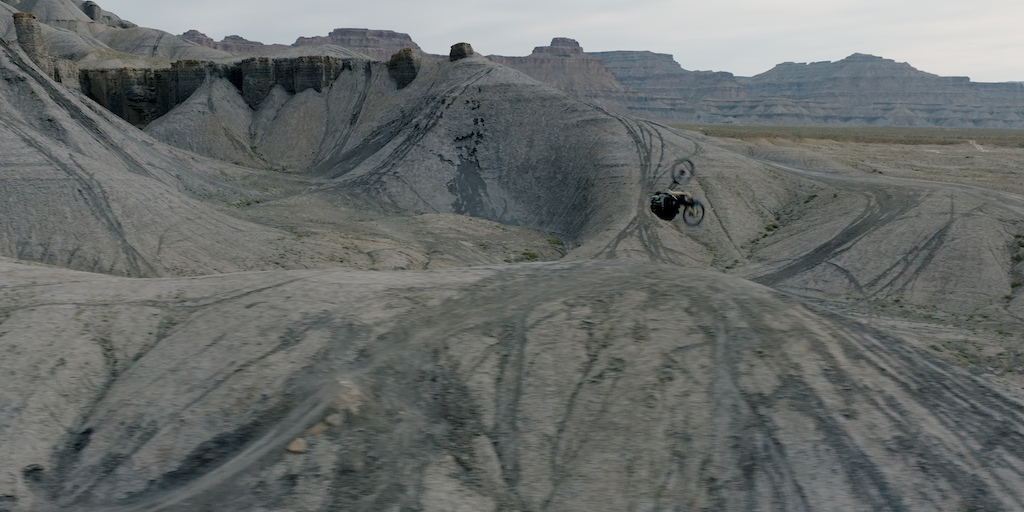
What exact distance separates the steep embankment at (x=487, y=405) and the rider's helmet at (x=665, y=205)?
69.1 ft

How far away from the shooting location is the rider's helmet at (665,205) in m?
41.0

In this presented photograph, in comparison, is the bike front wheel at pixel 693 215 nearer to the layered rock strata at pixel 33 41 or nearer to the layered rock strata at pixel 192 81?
the layered rock strata at pixel 192 81

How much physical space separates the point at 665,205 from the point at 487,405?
27818 millimetres

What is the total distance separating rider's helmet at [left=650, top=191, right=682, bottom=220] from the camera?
135 feet

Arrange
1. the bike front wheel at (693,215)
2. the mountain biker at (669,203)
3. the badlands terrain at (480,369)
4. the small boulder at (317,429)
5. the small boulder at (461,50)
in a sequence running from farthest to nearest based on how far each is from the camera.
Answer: the small boulder at (461,50) → the bike front wheel at (693,215) → the mountain biker at (669,203) → the small boulder at (317,429) → the badlands terrain at (480,369)

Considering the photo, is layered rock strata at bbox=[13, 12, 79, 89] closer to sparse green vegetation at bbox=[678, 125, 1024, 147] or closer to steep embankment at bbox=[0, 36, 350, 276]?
steep embankment at bbox=[0, 36, 350, 276]

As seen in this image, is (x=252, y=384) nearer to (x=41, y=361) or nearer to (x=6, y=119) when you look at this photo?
(x=41, y=361)

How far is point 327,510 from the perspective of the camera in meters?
13.2

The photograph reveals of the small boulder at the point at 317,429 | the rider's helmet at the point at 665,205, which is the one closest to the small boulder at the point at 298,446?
the small boulder at the point at 317,429

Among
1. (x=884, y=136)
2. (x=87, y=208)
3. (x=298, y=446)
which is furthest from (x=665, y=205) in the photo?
(x=884, y=136)

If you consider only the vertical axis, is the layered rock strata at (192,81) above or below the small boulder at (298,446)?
above

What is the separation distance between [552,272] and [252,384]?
32.2 feet

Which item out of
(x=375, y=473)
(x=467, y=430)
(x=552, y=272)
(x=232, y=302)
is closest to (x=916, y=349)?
(x=552, y=272)

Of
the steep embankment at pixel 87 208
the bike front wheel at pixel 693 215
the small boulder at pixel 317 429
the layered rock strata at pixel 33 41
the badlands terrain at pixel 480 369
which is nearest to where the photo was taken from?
the badlands terrain at pixel 480 369
